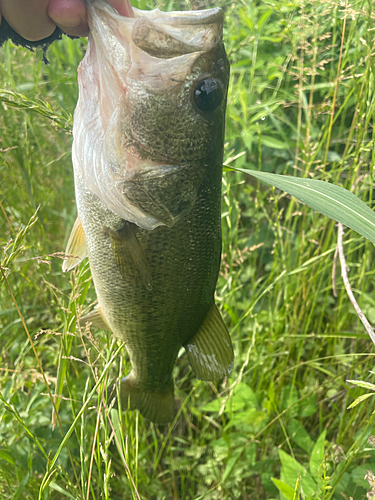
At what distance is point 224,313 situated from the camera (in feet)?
6.84

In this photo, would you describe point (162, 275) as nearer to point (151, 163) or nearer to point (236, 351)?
point (151, 163)

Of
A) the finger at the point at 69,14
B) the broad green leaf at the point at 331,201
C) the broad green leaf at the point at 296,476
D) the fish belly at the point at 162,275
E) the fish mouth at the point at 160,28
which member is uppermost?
the finger at the point at 69,14

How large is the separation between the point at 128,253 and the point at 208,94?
1.57 feet

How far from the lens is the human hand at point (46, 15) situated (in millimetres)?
934

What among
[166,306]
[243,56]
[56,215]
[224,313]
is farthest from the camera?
[243,56]

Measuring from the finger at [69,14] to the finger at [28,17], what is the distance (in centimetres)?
4

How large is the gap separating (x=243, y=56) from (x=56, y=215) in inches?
66.5

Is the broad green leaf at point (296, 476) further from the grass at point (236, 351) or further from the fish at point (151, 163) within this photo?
the fish at point (151, 163)

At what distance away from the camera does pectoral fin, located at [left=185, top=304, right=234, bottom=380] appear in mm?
1239

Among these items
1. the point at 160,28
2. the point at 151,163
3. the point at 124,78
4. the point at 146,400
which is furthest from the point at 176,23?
the point at 146,400

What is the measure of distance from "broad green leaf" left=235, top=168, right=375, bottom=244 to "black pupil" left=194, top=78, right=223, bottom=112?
22 centimetres

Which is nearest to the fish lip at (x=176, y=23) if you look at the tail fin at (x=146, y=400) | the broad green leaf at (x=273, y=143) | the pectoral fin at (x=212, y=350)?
the pectoral fin at (x=212, y=350)

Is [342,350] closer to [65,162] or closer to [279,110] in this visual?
[279,110]

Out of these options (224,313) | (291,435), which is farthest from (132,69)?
(291,435)
